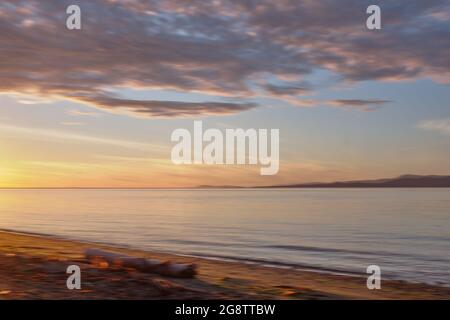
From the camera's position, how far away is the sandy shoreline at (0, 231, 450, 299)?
1118 centimetres

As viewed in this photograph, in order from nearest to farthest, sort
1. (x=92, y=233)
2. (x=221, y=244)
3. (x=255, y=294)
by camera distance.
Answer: (x=255, y=294), (x=221, y=244), (x=92, y=233)

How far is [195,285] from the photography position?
1328 cm

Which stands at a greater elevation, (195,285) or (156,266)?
(156,266)

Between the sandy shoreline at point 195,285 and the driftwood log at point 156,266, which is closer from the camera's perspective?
the sandy shoreline at point 195,285

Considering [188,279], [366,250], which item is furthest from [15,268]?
[366,250]

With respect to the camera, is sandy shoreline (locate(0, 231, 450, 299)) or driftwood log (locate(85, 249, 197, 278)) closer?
sandy shoreline (locate(0, 231, 450, 299))

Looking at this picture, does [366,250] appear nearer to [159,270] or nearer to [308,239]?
[308,239]

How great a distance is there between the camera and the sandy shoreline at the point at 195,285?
1118cm

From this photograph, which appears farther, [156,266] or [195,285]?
[156,266]
